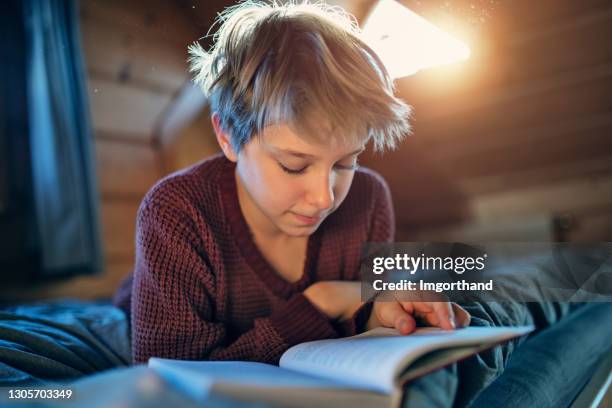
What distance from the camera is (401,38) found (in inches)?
28.5

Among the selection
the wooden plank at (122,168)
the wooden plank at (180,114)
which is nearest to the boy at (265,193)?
the wooden plank at (180,114)

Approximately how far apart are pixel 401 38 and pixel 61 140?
39.9 inches

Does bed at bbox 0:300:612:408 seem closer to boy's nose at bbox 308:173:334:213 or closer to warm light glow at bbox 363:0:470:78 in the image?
boy's nose at bbox 308:173:334:213

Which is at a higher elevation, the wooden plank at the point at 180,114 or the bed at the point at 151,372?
the wooden plank at the point at 180,114

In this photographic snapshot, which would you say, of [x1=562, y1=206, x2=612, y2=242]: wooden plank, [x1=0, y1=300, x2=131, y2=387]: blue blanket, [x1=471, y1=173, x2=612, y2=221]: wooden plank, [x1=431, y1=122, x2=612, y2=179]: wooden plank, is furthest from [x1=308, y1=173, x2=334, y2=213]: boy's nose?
[x1=562, y1=206, x2=612, y2=242]: wooden plank

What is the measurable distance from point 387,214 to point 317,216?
0.30 m

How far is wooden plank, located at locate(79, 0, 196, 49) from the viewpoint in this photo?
79 centimetres

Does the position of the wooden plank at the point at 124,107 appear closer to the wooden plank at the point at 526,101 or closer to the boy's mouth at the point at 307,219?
the wooden plank at the point at 526,101

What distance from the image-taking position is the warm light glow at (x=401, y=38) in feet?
2.29

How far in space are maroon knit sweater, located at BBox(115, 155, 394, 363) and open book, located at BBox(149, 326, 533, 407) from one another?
0.60ft

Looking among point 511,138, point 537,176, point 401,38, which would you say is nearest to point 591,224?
point 537,176

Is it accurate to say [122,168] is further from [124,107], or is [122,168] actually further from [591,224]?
[591,224]

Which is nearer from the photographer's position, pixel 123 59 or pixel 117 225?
pixel 123 59

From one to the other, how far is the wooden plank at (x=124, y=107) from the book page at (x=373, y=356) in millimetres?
1191
